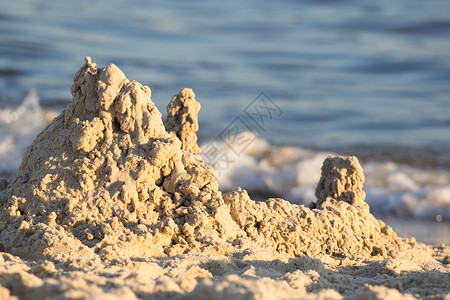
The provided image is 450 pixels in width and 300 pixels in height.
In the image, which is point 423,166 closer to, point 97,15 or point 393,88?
point 393,88

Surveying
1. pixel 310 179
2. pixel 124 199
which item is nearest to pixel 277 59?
pixel 310 179

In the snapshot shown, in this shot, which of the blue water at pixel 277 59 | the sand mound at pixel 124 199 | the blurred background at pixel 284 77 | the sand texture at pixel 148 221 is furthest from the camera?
the blue water at pixel 277 59

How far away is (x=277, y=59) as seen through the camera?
46.1 feet

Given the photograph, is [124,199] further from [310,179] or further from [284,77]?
[284,77]

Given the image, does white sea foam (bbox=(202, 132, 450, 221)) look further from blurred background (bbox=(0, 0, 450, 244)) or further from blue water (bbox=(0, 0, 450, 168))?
blue water (bbox=(0, 0, 450, 168))

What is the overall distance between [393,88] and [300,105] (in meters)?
2.00

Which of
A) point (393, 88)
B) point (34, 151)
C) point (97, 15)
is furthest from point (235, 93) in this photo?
point (34, 151)

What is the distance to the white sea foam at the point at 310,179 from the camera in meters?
7.16

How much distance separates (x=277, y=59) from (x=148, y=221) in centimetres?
1136

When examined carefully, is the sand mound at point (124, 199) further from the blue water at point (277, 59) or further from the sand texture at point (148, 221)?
the blue water at point (277, 59)

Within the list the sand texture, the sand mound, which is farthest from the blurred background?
the sand mound

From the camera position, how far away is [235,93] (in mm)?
11836

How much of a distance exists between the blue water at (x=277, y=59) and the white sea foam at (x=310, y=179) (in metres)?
0.66

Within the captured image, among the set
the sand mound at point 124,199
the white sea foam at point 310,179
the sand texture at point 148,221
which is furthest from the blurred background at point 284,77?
the sand mound at point 124,199
